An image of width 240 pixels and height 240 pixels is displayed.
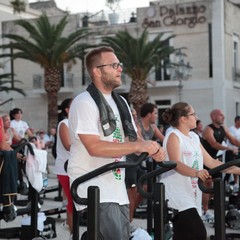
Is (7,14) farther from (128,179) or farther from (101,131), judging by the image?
(101,131)

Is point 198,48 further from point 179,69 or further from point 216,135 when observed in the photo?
point 216,135

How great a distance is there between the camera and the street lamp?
110 ft

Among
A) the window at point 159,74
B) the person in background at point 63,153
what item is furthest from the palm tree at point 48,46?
the person in background at point 63,153

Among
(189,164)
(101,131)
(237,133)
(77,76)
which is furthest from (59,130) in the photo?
(77,76)

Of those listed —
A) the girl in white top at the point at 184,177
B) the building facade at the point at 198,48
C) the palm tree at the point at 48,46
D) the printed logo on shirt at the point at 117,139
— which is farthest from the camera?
the building facade at the point at 198,48

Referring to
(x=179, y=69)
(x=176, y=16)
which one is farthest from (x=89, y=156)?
(x=176, y=16)

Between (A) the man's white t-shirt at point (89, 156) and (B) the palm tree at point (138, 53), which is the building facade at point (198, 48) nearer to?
(B) the palm tree at point (138, 53)

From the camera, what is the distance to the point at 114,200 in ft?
13.8

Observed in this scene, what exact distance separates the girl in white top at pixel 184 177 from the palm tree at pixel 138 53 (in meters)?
26.6

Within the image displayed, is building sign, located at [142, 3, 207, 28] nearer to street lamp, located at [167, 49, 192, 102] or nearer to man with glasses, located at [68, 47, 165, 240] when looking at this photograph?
street lamp, located at [167, 49, 192, 102]

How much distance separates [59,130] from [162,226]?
339 cm

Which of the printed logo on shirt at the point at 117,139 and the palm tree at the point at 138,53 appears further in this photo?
the palm tree at the point at 138,53

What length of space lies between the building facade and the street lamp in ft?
0.89

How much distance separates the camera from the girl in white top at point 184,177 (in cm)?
559
